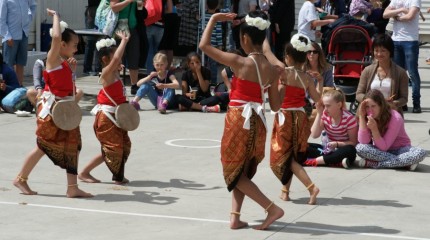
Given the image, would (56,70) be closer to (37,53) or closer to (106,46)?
(106,46)

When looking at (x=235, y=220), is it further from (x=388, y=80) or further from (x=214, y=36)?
(x=214, y=36)

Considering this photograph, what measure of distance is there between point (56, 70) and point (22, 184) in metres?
1.06

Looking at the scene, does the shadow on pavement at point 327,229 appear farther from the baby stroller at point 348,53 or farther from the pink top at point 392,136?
the baby stroller at point 348,53

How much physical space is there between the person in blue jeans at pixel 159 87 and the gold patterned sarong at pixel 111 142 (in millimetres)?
4669

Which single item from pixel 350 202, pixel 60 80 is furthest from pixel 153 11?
pixel 350 202

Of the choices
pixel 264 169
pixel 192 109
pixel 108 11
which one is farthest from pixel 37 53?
pixel 264 169

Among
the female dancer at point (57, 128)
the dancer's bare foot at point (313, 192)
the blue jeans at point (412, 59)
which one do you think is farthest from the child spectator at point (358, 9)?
the female dancer at point (57, 128)

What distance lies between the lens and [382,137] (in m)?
10.3

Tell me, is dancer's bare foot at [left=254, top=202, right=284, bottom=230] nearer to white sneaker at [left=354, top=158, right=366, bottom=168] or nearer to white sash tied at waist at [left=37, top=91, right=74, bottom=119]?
white sash tied at waist at [left=37, top=91, right=74, bottom=119]

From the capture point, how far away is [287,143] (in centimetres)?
870

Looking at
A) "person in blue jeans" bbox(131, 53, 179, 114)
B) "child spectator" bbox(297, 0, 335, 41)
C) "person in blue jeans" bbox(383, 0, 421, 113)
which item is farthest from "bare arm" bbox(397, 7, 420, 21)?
"person in blue jeans" bbox(131, 53, 179, 114)

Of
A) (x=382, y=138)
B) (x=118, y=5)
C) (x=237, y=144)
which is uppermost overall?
(x=118, y=5)

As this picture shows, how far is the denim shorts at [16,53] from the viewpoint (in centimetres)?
1505

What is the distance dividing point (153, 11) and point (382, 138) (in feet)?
23.0
